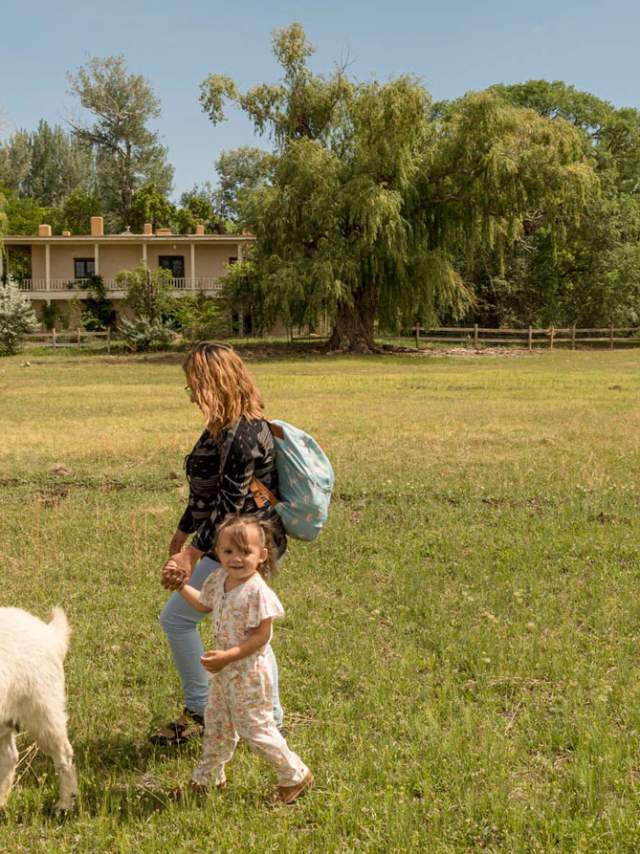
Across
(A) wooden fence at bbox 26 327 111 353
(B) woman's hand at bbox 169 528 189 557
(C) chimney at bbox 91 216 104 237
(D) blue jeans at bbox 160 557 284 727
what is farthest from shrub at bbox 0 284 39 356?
(D) blue jeans at bbox 160 557 284 727

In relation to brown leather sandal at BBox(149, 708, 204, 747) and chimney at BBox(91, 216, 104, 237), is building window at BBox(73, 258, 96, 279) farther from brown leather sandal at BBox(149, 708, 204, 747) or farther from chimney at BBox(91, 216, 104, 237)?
brown leather sandal at BBox(149, 708, 204, 747)

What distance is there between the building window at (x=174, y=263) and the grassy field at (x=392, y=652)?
140 feet

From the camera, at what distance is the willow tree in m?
35.5

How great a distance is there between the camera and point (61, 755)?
3623 millimetres

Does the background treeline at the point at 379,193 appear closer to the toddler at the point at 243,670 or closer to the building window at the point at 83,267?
the building window at the point at 83,267

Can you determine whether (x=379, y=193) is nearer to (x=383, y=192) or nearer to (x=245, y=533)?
(x=383, y=192)

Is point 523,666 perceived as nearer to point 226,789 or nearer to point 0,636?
point 226,789

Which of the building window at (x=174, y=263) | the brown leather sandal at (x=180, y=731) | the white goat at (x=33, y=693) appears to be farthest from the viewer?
the building window at (x=174, y=263)

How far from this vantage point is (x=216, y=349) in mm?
4016

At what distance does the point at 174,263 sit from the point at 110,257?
3.88 m

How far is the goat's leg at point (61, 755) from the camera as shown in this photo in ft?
11.8

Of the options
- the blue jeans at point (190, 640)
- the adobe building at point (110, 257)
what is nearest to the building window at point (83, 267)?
the adobe building at point (110, 257)

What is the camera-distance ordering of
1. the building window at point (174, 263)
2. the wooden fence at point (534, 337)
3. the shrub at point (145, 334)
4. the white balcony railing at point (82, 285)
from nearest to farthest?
the shrub at point (145, 334) < the wooden fence at point (534, 337) < the white balcony railing at point (82, 285) < the building window at point (174, 263)

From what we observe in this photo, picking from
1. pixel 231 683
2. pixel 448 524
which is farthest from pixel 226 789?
pixel 448 524
